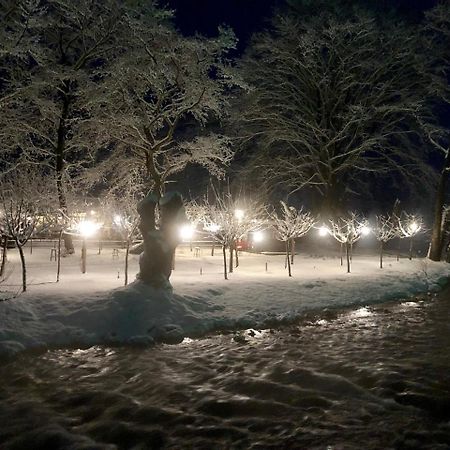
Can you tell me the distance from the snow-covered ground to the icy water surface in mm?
913

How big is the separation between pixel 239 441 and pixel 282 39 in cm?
2846

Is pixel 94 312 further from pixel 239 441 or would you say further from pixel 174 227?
pixel 239 441

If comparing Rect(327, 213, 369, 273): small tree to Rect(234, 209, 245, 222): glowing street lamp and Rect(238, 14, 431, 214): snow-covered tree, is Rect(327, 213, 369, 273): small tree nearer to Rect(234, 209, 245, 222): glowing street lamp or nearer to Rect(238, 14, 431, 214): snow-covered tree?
Rect(234, 209, 245, 222): glowing street lamp

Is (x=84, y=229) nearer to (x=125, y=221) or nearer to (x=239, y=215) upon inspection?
(x=125, y=221)

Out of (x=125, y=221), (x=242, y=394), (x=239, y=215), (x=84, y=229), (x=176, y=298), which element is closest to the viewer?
(x=242, y=394)

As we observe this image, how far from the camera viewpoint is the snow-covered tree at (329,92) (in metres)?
29.1

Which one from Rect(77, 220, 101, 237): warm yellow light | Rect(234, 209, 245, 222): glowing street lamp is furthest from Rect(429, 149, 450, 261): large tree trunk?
Rect(77, 220, 101, 237): warm yellow light

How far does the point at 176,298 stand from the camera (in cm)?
1523

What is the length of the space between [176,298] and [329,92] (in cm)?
2100

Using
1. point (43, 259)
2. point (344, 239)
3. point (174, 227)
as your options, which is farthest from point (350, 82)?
point (43, 259)

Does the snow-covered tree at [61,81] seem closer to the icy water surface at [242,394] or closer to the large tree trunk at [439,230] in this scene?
the icy water surface at [242,394]

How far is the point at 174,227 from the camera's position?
16.2 metres

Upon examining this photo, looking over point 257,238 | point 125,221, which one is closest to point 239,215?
point 125,221

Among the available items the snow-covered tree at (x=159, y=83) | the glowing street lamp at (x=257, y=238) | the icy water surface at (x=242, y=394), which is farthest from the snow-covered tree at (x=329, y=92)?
the icy water surface at (x=242, y=394)
